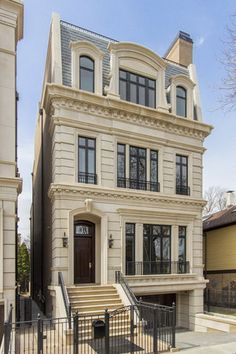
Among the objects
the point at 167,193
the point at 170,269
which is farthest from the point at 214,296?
the point at 167,193

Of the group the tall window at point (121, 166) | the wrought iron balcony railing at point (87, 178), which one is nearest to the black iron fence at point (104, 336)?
the wrought iron balcony railing at point (87, 178)

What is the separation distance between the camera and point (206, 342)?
12.7 meters

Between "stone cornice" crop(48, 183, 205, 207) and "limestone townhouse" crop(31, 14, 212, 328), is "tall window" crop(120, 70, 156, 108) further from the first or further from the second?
"stone cornice" crop(48, 183, 205, 207)

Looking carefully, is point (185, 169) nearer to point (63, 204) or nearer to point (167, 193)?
point (167, 193)

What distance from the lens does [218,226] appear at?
71.7 ft

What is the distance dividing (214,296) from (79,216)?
11.1m

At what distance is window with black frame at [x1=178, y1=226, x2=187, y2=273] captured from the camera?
16.7 metres

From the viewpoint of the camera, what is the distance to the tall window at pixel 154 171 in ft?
53.9

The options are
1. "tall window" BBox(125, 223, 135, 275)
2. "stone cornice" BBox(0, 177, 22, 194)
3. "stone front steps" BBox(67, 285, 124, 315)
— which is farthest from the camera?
"tall window" BBox(125, 223, 135, 275)

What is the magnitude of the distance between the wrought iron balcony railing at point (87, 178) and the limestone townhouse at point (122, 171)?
0.04 metres

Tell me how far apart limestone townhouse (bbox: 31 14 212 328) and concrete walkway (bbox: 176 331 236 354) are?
1.87 meters

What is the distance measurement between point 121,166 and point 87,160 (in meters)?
1.68

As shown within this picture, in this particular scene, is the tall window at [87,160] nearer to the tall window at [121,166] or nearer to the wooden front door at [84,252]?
the tall window at [121,166]

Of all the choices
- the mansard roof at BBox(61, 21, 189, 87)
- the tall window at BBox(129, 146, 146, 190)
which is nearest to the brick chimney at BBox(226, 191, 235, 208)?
the mansard roof at BBox(61, 21, 189, 87)
